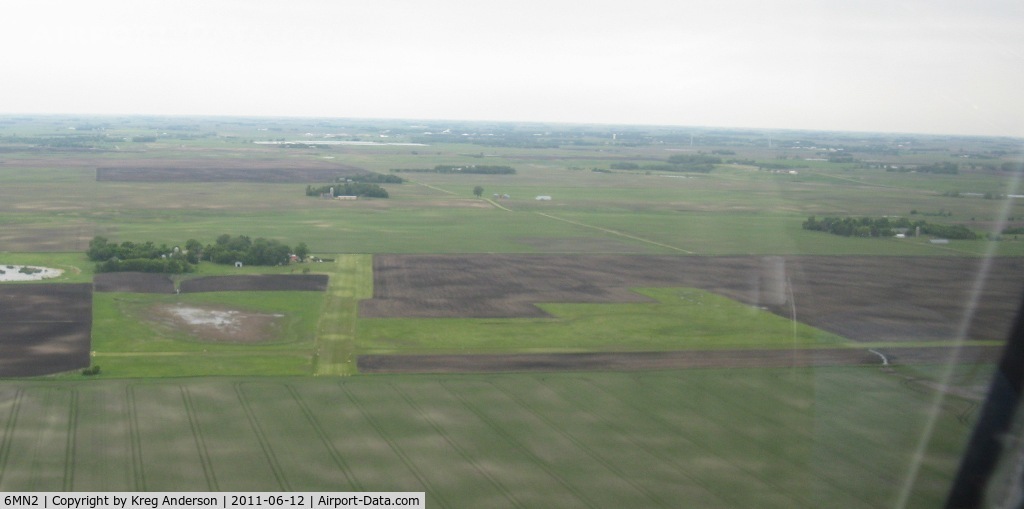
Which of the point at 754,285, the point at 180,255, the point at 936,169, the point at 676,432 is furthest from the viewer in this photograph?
the point at 936,169

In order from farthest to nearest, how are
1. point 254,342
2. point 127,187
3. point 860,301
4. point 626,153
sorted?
1. point 626,153
2. point 127,187
3. point 860,301
4. point 254,342

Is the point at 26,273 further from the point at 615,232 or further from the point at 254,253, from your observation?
the point at 615,232

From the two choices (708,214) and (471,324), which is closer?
(471,324)

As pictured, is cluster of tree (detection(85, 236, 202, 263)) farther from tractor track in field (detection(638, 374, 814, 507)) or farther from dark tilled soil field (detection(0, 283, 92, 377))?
tractor track in field (detection(638, 374, 814, 507))

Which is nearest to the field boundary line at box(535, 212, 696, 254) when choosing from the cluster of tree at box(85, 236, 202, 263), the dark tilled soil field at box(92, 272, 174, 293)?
the cluster of tree at box(85, 236, 202, 263)

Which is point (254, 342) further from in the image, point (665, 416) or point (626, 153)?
point (626, 153)

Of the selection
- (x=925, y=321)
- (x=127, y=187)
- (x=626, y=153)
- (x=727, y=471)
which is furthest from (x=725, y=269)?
(x=626, y=153)

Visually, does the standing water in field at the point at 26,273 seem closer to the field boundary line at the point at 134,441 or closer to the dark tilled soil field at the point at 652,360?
the field boundary line at the point at 134,441

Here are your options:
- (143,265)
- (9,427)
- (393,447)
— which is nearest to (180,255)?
(143,265)
